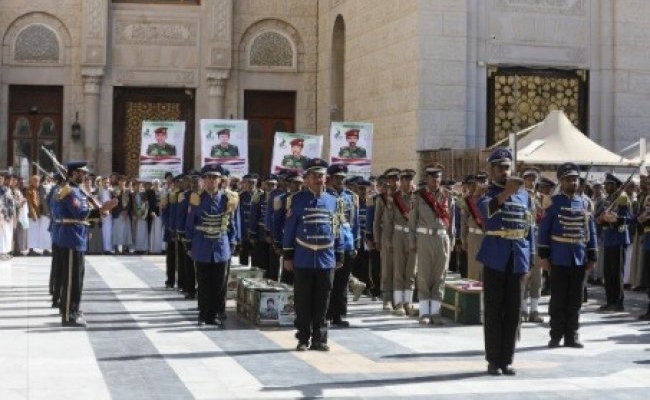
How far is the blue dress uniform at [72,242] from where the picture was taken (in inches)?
511

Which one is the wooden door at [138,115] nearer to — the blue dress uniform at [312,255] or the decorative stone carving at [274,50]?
the decorative stone carving at [274,50]

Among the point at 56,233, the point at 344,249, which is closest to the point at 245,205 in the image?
the point at 344,249

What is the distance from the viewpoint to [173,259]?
1809 centimetres

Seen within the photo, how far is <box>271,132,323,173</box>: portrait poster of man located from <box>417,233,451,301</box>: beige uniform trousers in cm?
638

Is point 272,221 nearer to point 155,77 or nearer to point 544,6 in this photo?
point 544,6

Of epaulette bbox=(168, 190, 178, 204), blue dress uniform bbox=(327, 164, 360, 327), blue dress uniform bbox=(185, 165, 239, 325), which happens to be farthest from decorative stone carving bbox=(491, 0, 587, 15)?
blue dress uniform bbox=(185, 165, 239, 325)

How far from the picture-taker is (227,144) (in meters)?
20.0

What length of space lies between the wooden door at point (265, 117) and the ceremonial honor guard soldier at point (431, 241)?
17175mm

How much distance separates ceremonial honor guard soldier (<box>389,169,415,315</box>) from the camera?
14.7 meters

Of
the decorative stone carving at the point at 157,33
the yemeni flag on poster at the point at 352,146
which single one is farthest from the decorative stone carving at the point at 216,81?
the yemeni flag on poster at the point at 352,146

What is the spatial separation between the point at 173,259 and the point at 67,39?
46.1 ft

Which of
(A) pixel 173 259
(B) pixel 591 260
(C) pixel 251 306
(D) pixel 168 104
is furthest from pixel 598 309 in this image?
(D) pixel 168 104

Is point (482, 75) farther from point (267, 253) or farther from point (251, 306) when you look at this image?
point (251, 306)

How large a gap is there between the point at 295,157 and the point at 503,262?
991cm
